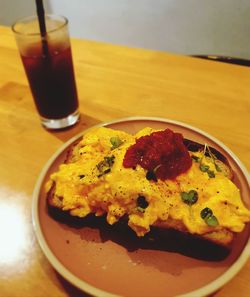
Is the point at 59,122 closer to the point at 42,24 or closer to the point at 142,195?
the point at 42,24

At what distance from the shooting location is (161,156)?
0.91 metres

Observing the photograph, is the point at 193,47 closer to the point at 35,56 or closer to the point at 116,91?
the point at 116,91

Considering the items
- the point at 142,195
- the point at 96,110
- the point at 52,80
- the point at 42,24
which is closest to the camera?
the point at 142,195

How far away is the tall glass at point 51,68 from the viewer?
1254 mm

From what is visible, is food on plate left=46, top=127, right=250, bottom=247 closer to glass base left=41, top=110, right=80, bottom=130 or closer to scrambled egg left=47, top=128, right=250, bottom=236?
scrambled egg left=47, top=128, right=250, bottom=236

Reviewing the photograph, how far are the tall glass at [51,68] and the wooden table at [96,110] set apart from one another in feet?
0.26

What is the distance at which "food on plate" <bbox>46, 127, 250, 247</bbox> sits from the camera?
2.76ft

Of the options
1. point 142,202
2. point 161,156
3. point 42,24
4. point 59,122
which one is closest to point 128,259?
point 142,202

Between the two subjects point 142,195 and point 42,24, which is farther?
point 42,24

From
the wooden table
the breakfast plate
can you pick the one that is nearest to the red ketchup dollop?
the breakfast plate

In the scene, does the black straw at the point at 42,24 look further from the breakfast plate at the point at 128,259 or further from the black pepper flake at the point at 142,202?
the black pepper flake at the point at 142,202

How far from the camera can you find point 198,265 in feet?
2.77

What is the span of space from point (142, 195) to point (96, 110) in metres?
0.75

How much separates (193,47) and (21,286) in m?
3.08
